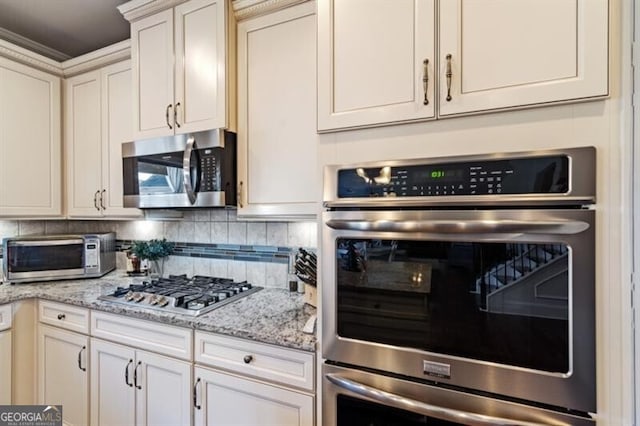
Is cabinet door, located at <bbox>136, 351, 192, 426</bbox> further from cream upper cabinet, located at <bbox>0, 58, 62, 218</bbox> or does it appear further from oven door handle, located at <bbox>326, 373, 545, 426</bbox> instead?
cream upper cabinet, located at <bbox>0, 58, 62, 218</bbox>

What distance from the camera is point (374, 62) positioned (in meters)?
1.08

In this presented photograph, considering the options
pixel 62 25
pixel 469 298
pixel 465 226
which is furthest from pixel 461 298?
pixel 62 25

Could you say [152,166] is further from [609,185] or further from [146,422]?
[609,185]

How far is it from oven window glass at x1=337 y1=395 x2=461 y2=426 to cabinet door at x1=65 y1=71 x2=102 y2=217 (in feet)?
7.08

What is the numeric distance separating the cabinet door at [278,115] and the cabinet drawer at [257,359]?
63cm

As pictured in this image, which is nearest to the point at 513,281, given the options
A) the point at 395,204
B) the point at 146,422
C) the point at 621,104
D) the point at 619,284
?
the point at 619,284

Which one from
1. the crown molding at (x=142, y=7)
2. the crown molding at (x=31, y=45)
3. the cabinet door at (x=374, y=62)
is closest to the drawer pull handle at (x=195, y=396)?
the cabinet door at (x=374, y=62)

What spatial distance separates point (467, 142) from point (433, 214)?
9.2 inches

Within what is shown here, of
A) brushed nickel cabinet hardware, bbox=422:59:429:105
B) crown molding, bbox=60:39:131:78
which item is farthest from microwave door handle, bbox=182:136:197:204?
brushed nickel cabinet hardware, bbox=422:59:429:105

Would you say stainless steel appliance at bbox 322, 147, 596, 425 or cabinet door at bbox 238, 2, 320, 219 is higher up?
cabinet door at bbox 238, 2, 320, 219

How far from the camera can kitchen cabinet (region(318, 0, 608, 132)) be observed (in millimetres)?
839

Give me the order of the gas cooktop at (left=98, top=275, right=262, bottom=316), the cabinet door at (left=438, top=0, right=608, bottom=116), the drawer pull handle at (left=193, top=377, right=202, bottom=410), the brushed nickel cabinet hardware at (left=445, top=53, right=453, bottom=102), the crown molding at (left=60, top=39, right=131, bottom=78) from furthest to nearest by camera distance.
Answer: the crown molding at (left=60, top=39, right=131, bottom=78)
the gas cooktop at (left=98, top=275, right=262, bottom=316)
the drawer pull handle at (left=193, top=377, right=202, bottom=410)
the brushed nickel cabinet hardware at (left=445, top=53, right=453, bottom=102)
the cabinet door at (left=438, top=0, right=608, bottom=116)

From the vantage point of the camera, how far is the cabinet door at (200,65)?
1.71 meters

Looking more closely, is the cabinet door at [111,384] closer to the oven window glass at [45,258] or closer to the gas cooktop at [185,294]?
the gas cooktop at [185,294]
